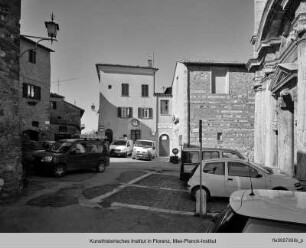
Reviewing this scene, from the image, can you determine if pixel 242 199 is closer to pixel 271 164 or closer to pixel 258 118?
pixel 271 164

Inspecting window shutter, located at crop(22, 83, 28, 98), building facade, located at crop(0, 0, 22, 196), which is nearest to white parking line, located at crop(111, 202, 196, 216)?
building facade, located at crop(0, 0, 22, 196)

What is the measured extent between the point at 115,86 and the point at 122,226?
77.9 feet

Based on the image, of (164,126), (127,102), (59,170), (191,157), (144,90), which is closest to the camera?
(191,157)

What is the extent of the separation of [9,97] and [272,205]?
23.0ft

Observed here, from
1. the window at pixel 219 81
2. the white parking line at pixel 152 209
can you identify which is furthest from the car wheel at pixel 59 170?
the window at pixel 219 81

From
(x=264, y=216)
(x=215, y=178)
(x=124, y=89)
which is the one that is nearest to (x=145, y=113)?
(x=124, y=89)

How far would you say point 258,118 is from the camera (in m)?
13.3

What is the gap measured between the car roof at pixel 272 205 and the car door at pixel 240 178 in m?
4.67

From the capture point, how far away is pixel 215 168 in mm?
7715

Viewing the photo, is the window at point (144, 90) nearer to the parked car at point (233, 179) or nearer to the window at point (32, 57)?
the window at point (32, 57)

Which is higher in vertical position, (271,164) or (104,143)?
(104,143)

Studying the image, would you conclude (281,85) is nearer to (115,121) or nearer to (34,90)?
(34,90)

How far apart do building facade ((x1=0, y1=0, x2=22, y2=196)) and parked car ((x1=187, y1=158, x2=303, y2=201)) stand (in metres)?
5.18

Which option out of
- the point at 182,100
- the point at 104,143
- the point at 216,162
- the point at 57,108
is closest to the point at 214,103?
the point at 182,100
